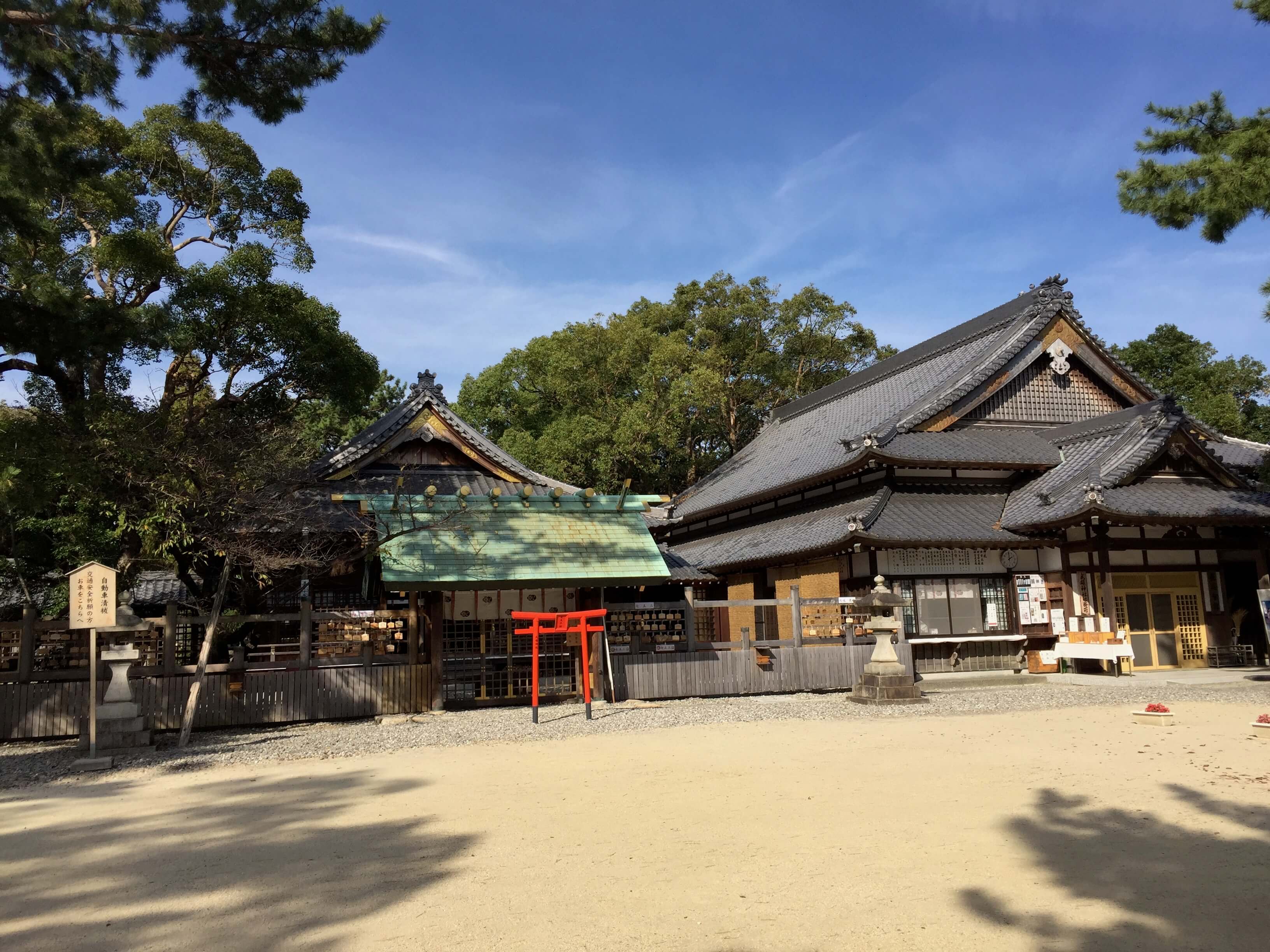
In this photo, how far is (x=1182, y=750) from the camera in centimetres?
859

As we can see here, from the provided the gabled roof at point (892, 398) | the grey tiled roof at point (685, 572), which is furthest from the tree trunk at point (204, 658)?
the gabled roof at point (892, 398)

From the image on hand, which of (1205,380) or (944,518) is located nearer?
(944,518)

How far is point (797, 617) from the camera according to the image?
15125 millimetres

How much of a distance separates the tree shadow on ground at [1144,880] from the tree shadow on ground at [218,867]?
10.3ft

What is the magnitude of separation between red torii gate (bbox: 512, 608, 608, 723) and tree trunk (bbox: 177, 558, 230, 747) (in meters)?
3.77

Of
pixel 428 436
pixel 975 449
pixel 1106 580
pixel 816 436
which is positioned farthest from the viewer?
pixel 816 436

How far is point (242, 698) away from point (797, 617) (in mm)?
9048

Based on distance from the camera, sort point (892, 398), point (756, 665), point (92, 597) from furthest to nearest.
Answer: point (892, 398), point (756, 665), point (92, 597)

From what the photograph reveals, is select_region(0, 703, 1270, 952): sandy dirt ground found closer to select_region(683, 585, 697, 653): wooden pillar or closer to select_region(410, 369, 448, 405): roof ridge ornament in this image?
select_region(683, 585, 697, 653): wooden pillar

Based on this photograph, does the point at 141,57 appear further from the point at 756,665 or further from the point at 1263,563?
the point at 1263,563

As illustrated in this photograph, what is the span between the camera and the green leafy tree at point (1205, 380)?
33.8 m

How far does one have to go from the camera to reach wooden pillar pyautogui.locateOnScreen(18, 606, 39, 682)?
10898mm

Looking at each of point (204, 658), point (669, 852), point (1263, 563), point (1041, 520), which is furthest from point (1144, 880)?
point (1263, 563)

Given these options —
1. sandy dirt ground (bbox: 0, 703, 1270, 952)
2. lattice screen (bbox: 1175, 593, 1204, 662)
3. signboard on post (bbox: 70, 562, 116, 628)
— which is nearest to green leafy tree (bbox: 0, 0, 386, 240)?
signboard on post (bbox: 70, 562, 116, 628)
